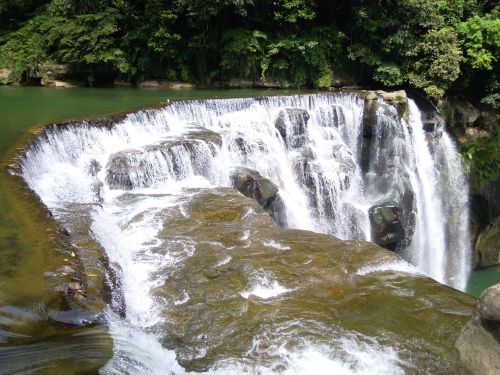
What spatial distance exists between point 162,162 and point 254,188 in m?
1.99

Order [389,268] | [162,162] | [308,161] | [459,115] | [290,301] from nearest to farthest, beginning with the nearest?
[290,301]
[389,268]
[162,162]
[308,161]
[459,115]

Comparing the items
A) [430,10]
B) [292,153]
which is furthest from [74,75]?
[430,10]

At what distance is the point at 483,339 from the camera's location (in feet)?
11.6

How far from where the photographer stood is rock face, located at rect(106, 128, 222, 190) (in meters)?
9.17

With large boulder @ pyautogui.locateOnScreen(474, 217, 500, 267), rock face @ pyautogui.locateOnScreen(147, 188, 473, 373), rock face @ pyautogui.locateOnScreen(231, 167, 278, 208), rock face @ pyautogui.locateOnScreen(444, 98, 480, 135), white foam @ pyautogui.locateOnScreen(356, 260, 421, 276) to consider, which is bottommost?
large boulder @ pyautogui.locateOnScreen(474, 217, 500, 267)

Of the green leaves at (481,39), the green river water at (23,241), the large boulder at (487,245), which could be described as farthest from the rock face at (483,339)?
the green leaves at (481,39)

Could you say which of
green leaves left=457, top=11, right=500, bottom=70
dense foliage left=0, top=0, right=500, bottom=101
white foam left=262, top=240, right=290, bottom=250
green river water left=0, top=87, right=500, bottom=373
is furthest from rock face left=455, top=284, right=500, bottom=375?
green leaves left=457, top=11, right=500, bottom=70

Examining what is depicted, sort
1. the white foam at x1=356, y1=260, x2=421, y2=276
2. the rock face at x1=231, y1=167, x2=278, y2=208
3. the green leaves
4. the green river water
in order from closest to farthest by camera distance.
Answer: the green river water → the white foam at x1=356, y1=260, x2=421, y2=276 → the rock face at x1=231, y1=167, x2=278, y2=208 → the green leaves

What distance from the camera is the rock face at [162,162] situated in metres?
9.17

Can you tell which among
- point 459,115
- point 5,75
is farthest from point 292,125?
point 5,75

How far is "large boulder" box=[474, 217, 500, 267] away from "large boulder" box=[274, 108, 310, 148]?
23.0 ft

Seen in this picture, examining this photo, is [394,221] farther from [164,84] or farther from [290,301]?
[164,84]

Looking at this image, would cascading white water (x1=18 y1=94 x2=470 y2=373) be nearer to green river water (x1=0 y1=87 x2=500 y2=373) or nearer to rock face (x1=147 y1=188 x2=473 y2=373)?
rock face (x1=147 y1=188 x2=473 y2=373)

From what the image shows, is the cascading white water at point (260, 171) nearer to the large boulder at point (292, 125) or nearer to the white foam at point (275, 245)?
the large boulder at point (292, 125)
